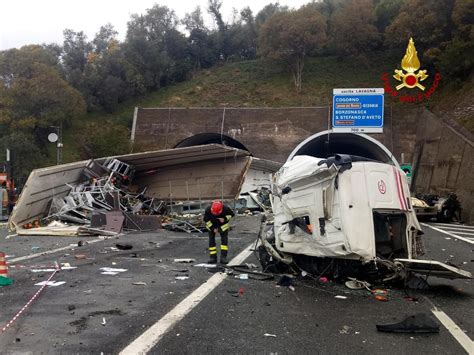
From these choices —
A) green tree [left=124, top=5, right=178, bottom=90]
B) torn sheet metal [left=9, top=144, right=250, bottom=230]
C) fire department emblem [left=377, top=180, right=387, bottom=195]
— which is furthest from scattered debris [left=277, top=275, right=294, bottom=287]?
green tree [left=124, top=5, right=178, bottom=90]

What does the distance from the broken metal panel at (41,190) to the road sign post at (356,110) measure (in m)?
13.9

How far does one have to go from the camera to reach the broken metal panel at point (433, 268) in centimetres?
751

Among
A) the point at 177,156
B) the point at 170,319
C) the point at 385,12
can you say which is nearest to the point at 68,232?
the point at 177,156

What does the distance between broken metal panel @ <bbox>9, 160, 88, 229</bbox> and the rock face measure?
17.2 meters

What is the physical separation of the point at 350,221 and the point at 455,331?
7.25 feet

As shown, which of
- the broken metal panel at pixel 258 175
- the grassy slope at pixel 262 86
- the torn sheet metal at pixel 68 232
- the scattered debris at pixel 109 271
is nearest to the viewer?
the scattered debris at pixel 109 271

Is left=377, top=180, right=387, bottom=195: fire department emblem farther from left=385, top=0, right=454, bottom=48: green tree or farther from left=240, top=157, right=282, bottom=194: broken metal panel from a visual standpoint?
left=385, top=0, right=454, bottom=48: green tree

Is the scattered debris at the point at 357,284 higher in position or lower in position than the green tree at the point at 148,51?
lower

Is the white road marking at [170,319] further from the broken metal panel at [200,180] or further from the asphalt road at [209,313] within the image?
the broken metal panel at [200,180]

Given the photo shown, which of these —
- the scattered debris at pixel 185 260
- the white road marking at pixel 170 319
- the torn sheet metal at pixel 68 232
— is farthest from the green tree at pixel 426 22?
the white road marking at pixel 170 319

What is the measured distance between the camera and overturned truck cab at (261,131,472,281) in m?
7.59

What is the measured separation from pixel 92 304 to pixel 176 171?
23.2m

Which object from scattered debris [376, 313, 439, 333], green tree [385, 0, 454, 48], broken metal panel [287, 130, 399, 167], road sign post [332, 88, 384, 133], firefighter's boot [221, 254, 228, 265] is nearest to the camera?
scattered debris [376, 313, 439, 333]

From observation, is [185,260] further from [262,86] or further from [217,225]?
[262,86]
